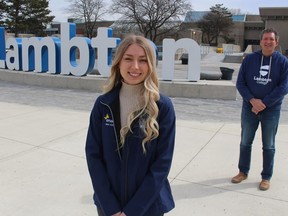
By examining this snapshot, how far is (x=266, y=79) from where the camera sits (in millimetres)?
3742

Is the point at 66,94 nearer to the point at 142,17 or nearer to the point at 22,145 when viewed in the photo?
the point at 22,145

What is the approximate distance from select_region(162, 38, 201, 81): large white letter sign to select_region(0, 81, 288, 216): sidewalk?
2.65 meters

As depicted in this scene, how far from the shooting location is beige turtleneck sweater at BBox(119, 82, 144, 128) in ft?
6.49

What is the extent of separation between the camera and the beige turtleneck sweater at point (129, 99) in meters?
1.98

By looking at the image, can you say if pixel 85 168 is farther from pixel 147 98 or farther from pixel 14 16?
pixel 14 16

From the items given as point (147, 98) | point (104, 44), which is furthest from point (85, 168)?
point (104, 44)

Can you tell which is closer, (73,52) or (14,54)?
(73,52)

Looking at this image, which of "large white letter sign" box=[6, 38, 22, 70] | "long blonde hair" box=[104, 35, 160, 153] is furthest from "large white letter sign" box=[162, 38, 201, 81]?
"long blonde hair" box=[104, 35, 160, 153]

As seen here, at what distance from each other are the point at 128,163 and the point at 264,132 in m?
2.39

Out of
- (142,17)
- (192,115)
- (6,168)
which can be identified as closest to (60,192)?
(6,168)

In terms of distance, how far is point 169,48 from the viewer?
10180mm

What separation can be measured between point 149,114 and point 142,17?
46.8 m

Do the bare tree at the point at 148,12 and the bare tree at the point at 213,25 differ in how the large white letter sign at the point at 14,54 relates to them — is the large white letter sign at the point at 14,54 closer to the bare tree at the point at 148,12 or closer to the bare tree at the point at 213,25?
the bare tree at the point at 148,12

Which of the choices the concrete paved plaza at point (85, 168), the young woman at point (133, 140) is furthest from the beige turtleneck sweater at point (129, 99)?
the concrete paved plaza at point (85, 168)
